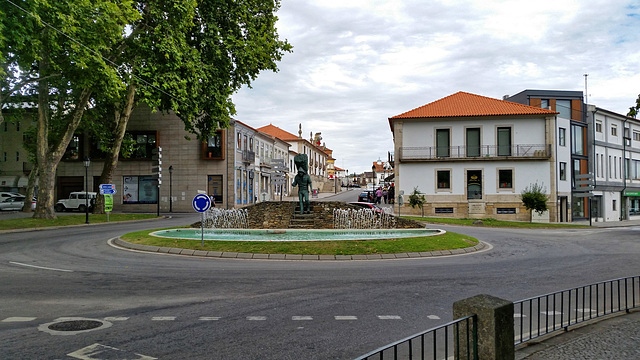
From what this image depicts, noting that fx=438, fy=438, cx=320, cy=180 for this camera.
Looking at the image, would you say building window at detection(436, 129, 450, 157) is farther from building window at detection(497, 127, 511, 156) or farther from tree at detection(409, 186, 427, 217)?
tree at detection(409, 186, 427, 217)

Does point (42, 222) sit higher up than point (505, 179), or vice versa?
point (505, 179)

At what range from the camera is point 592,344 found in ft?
17.9

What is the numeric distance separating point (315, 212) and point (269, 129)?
64.5 meters

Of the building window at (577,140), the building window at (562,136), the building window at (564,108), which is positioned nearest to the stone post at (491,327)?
the building window at (562,136)

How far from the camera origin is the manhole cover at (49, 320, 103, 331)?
5.98 meters

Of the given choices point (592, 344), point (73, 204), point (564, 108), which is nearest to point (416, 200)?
point (564, 108)

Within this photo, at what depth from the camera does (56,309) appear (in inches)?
275

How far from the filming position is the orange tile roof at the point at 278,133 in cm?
8288

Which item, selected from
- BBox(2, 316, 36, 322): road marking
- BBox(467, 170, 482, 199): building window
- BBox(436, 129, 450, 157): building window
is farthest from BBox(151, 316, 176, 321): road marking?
BBox(436, 129, 450, 157): building window

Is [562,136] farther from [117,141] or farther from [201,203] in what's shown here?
[117,141]

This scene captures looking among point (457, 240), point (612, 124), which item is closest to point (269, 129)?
point (612, 124)

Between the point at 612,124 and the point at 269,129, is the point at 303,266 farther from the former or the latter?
the point at 269,129

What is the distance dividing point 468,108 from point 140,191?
34033mm

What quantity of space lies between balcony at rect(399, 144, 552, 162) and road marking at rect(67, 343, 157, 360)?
37044 mm
